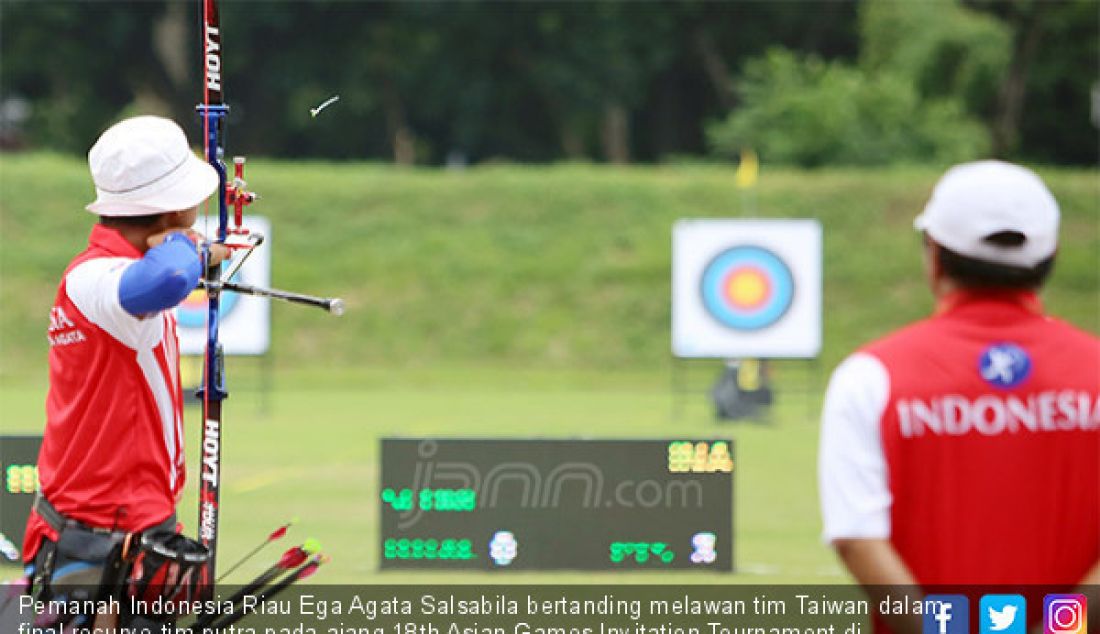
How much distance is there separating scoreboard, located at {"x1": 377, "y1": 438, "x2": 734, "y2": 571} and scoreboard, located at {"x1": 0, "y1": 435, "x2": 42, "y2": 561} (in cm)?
142

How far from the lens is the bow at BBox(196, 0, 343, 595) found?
418 cm

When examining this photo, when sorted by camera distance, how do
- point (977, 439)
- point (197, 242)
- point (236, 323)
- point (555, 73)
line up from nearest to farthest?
point (977, 439) < point (197, 242) < point (236, 323) < point (555, 73)

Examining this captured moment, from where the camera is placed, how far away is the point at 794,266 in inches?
822

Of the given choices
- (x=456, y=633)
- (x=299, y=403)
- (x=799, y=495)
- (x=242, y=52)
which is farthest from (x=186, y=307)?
(x=242, y=52)

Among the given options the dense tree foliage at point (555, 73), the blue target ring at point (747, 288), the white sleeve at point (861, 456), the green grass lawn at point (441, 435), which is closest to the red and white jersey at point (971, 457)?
the white sleeve at point (861, 456)

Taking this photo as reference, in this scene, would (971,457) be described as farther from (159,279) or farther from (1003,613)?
(159,279)

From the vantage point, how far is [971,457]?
276 cm

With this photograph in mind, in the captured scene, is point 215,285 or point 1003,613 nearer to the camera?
point 1003,613

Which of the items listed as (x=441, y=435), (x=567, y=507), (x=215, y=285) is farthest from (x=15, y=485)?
(x=441, y=435)

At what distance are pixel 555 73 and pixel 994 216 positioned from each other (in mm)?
43288

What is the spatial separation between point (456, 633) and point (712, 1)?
43156 mm

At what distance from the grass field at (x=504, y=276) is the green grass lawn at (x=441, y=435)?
0.15 meters

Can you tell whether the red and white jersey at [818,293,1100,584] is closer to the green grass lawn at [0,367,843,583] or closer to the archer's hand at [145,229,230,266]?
the archer's hand at [145,229,230,266]

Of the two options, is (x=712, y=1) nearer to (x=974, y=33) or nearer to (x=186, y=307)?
(x=974, y=33)
